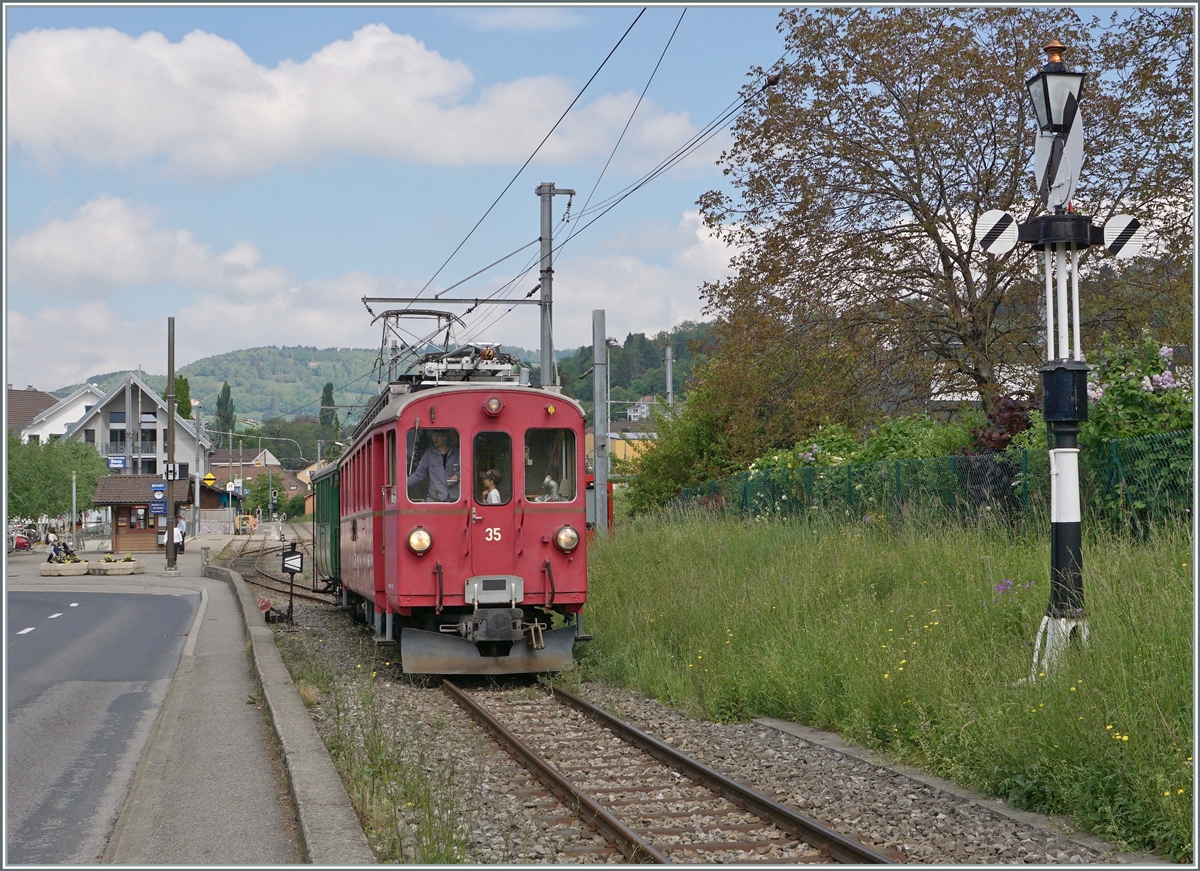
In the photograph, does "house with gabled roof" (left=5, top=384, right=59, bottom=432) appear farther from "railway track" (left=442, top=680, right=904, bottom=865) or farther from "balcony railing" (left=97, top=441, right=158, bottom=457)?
"railway track" (left=442, top=680, right=904, bottom=865)

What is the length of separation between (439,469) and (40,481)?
180 ft

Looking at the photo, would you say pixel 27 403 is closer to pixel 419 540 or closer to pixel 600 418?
pixel 600 418

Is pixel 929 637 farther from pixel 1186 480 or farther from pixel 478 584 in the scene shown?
pixel 478 584

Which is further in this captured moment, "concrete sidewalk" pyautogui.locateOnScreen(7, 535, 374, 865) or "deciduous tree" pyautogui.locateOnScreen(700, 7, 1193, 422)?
"deciduous tree" pyautogui.locateOnScreen(700, 7, 1193, 422)

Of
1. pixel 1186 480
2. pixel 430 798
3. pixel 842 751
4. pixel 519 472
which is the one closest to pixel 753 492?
pixel 519 472

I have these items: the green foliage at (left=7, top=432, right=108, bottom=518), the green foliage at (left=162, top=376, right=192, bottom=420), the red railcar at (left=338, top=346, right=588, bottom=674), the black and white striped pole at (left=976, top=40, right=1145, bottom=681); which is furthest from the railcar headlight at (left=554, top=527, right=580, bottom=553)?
the green foliage at (left=162, top=376, right=192, bottom=420)

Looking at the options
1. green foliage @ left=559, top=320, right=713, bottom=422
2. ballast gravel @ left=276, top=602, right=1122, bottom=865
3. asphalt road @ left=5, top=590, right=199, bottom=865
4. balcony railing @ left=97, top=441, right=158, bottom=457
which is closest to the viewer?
ballast gravel @ left=276, top=602, right=1122, bottom=865

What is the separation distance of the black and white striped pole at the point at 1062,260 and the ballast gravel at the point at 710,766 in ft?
5.49

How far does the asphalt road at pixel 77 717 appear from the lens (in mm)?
7836

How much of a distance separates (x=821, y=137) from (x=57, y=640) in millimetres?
15686

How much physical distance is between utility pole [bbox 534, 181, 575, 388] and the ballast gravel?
1104 cm

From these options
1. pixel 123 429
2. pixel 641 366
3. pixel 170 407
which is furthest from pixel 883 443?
pixel 641 366

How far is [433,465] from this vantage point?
12883mm

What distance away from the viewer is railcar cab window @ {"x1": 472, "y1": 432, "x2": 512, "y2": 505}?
1294cm
